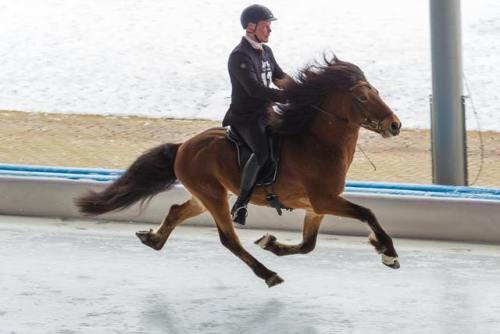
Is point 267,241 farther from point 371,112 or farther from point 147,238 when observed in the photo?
point 371,112

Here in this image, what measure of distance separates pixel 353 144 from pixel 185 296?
1488 mm

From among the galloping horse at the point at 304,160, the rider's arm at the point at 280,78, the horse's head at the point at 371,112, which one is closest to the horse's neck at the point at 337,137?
the galloping horse at the point at 304,160

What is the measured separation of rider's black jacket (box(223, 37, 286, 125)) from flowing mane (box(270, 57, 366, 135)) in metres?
0.10

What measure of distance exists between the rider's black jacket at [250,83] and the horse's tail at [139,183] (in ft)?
2.36

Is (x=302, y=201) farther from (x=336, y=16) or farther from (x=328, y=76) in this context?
(x=336, y=16)

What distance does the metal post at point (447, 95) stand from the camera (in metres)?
11.5

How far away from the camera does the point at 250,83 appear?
29.5 feet

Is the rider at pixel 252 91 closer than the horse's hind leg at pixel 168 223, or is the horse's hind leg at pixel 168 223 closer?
the rider at pixel 252 91

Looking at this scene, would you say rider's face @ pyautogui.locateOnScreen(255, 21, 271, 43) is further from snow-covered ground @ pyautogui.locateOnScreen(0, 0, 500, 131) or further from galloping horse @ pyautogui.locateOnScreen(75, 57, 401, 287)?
snow-covered ground @ pyautogui.locateOnScreen(0, 0, 500, 131)

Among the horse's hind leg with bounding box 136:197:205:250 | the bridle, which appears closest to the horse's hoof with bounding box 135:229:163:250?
the horse's hind leg with bounding box 136:197:205:250

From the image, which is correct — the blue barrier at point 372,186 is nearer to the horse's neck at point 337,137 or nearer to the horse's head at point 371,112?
A: the horse's neck at point 337,137

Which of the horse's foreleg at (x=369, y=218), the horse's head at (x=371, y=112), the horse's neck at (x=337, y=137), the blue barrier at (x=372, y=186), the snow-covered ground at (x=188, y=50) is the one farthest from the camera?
the snow-covered ground at (x=188, y=50)

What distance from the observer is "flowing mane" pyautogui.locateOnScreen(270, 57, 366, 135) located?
8891mm

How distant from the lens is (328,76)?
8.91 metres
